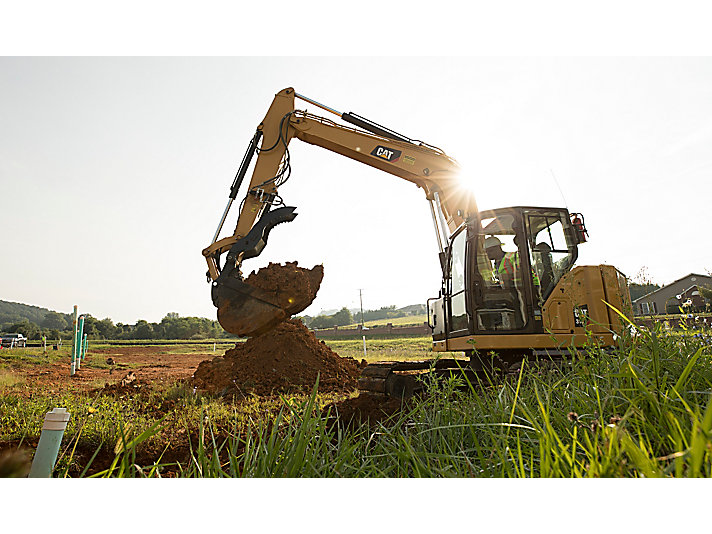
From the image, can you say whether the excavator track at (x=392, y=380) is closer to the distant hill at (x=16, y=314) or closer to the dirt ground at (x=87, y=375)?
the dirt ground at (x=87, y=375)

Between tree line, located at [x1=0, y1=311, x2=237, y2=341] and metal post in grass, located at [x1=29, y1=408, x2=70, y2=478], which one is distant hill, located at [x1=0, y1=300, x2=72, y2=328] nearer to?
tree line, located at [x1=0, y1=311, x2=237, y2=341]

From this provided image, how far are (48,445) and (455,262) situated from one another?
18.3ft

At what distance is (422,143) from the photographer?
785 cm

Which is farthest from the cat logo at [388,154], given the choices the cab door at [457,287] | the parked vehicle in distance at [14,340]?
the parked vehicle in distance at [14,340]

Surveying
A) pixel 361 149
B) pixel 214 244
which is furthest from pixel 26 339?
→ pixel 361 149

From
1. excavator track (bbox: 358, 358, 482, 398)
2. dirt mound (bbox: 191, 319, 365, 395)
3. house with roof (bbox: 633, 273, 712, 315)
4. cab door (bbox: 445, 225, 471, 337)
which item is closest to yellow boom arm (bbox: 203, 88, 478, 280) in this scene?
cab door (bbox: 445, 225, 471, 337)

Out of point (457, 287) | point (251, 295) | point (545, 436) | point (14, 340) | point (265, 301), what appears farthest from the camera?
point (14, 340)

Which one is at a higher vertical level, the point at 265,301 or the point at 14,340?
the point at 265,301

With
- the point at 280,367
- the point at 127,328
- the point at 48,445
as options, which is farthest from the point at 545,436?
the point at 127,328

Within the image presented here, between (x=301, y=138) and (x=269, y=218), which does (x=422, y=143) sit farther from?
(x=269, y=218)

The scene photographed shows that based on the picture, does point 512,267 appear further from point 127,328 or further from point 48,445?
point 127,328

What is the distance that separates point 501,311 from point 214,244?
4485mm

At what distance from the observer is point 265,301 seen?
654cm
